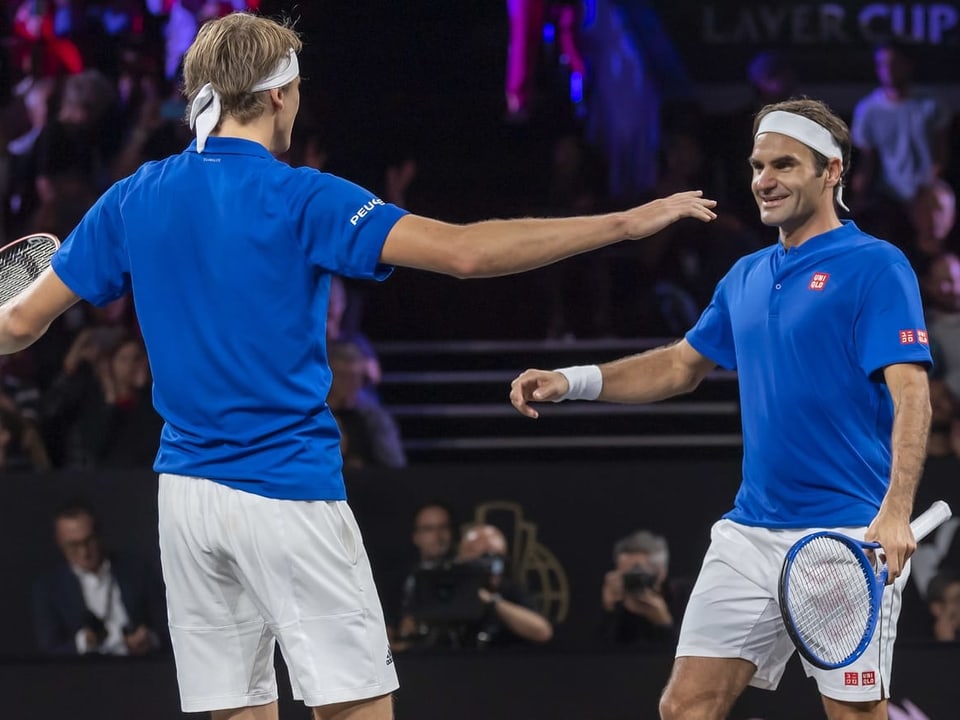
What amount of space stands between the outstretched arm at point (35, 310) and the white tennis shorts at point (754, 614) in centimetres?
183

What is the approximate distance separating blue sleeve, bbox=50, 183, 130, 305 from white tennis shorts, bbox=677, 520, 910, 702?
177 cm

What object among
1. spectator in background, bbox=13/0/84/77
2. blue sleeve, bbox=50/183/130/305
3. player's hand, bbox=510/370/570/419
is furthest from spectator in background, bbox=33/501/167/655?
blue sleeve, bbox=50/183/130/305

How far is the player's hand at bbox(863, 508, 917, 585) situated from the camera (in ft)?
11.3

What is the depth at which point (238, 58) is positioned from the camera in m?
3.06

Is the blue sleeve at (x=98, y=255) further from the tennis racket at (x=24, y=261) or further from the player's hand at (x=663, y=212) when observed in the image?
the player's hand at (x=663, y=212)

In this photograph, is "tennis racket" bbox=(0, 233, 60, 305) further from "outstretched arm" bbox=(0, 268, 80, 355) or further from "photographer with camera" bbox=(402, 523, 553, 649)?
"photographer with camera" bbox=(402, 523, 553, 649)

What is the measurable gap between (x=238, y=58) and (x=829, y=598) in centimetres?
186

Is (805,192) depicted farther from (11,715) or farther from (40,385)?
(40,385)

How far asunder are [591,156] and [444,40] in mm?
1436

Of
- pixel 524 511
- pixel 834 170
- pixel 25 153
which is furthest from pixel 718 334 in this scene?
pixel 25 153

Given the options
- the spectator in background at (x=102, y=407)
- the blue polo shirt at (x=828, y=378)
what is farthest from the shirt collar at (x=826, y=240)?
the spectator in background at (x=102, y=407)

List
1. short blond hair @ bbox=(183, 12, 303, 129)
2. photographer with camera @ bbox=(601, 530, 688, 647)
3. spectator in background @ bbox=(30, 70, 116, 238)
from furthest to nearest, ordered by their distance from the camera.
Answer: spectator in background @ bbox=(30, 70, 116, 238)
photographer with camera @ bbox=(601, 530, 688, 647)
short blond hair @ bbox=(183, 12, 303, 129)

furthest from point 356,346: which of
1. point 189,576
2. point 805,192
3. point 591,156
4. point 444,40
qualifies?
point 189,576

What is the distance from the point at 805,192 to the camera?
3.97 m
